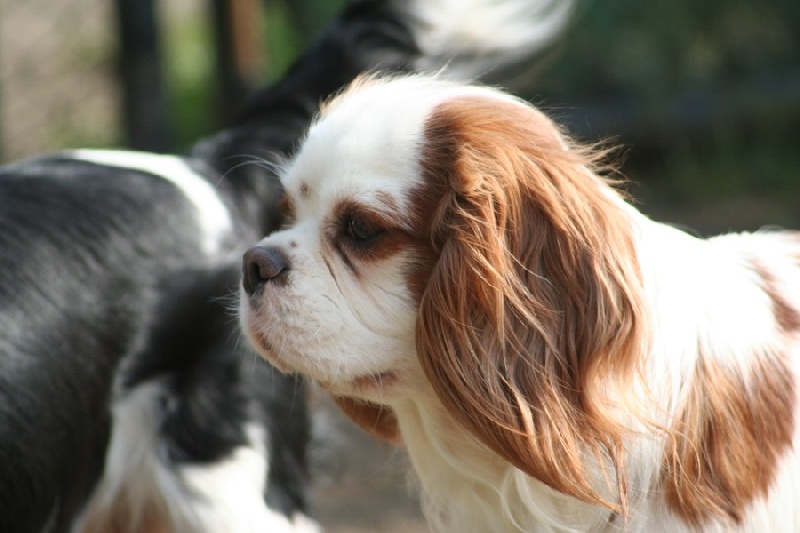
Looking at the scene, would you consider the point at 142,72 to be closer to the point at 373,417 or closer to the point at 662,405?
the point at 373,417

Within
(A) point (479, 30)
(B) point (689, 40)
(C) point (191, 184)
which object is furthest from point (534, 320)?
(B) point (689, 40)

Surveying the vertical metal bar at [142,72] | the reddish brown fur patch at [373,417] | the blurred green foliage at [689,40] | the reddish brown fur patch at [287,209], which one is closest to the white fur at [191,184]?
the reddish brown fur patch at [287,209]

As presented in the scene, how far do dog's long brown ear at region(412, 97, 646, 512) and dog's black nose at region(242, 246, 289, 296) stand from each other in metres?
0.25

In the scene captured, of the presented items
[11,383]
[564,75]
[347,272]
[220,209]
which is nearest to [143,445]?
[11,383]

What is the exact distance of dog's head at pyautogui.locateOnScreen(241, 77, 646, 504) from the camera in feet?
6.64

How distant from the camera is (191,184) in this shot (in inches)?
111

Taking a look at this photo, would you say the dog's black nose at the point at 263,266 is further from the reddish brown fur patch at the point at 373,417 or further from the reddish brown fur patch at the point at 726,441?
the reddish brown fur patch at the point at 726,441

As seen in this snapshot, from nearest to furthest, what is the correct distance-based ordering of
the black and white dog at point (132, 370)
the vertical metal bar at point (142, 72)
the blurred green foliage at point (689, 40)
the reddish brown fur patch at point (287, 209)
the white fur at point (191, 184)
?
the reddish brown fur patch at point (287, 209)
the black and white dog at point (132, 370)
the white fur at point (191, 184)
the vertical metal bar at point (142, 72)
the blurred green foliage at point (689, 40)

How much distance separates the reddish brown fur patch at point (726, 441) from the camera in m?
2.07

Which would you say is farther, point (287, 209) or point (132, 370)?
point (132, 370)

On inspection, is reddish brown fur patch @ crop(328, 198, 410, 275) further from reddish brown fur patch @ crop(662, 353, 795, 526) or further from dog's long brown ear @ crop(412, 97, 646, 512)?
reddish brown fur patch @ crop(662, 353, 795, 526)

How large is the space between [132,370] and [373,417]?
A: 0.55 metres

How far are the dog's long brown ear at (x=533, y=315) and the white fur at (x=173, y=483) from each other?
0.71 m

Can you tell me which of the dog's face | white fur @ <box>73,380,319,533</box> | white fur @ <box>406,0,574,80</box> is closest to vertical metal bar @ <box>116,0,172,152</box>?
white fur @ <box>406,0,574,80</box>
